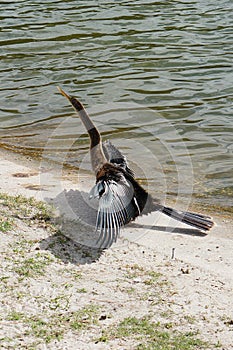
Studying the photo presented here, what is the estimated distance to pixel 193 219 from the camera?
7199mm

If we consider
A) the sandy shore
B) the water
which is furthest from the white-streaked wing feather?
the water

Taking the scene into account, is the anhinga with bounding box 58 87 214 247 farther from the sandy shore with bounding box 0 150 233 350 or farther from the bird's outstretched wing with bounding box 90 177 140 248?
the sandy shore with bounding box 0 150 233 350

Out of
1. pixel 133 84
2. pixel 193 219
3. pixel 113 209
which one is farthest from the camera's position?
pixel 133 84

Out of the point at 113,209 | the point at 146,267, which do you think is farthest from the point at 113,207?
the point at 146,267

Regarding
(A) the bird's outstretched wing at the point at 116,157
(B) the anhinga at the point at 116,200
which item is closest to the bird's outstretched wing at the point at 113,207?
(B) the anhinga at the point at 116,200

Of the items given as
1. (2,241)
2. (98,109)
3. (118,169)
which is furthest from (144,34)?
(2,241)

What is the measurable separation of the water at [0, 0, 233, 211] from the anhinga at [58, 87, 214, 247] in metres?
1.18

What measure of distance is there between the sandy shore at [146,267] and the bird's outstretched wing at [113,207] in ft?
0.38

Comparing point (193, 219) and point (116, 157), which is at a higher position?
point (116, 157)

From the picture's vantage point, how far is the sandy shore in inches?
192

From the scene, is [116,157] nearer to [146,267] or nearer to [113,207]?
[113,207]

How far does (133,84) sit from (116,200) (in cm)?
575

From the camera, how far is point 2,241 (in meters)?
5.76

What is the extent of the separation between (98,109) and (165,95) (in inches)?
48.9
